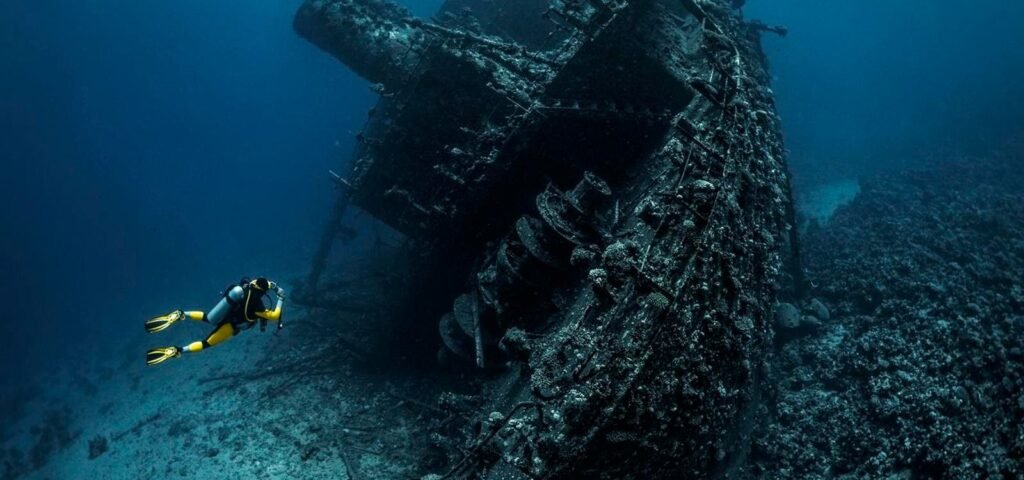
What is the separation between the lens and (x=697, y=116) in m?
7.12

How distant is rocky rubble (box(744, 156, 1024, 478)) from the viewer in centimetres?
587

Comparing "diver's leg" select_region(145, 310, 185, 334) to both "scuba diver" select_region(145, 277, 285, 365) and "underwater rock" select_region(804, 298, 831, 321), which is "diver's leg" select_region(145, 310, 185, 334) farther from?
"underwater rock" select_region(804, 298, 831, 321)

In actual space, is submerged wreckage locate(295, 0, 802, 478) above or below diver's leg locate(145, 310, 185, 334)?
above

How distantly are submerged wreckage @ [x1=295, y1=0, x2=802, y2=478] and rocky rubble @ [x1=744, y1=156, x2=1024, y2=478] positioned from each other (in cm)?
148

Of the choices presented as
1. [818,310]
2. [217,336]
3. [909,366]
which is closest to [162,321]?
[217,336]

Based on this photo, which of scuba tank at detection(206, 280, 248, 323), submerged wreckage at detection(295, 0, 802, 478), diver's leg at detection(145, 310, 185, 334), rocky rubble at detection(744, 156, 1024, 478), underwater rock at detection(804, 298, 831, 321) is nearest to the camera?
submerged wreckage at detection(295, 0, 802, 478)

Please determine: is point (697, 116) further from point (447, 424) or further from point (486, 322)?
point (447, 424)

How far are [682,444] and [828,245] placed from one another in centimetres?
1380

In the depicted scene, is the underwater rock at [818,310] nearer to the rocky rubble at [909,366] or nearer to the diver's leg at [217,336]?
the rocky rubble at [909,366]

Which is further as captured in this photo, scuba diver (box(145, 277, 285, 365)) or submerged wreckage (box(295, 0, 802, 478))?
scuba diver (box(145, 277, 285, 365))

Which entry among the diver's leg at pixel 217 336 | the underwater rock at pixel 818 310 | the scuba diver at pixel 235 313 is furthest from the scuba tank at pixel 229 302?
the underwater rock at pixel 818 310

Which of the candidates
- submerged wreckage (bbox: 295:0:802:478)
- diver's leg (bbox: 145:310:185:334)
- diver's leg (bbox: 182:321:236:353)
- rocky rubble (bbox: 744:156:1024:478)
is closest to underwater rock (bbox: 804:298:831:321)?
rocky rubble (bbox: 744:156:1024:478)

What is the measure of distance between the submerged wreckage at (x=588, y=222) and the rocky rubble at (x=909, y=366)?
1477mm

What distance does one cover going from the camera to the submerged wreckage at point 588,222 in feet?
14.0
